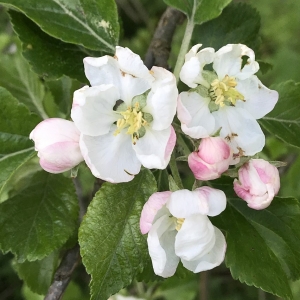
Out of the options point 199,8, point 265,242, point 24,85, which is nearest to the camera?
point 265,242

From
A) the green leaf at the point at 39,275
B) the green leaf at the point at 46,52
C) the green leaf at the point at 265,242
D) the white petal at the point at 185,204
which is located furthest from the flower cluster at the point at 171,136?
the green leaf at the point at 39,275

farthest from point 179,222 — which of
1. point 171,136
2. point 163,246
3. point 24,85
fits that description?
point 24,85

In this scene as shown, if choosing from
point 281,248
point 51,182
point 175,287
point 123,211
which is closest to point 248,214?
point 281,248

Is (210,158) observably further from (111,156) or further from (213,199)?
(111,156)

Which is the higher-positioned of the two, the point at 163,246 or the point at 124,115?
the point at 124,115

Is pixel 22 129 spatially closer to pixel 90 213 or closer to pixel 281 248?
pixel 90 213

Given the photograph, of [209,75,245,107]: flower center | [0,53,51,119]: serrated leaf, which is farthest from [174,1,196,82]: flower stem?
[0,53,51,119]: serrated leaf
